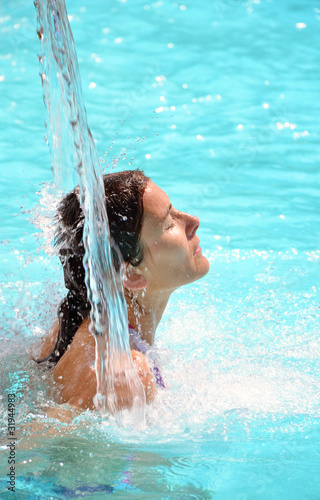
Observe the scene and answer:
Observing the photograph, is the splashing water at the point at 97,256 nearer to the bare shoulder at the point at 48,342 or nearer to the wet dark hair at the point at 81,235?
the wet dark hair at the point at 81,235

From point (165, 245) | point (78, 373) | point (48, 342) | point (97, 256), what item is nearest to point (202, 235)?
point (48, 342)

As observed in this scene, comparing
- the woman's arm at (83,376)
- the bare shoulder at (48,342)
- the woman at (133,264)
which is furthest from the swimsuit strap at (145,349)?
the bare shoulder at (48,342)

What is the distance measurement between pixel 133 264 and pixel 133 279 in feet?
0.19

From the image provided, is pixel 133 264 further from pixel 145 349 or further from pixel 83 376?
pixel 83 376

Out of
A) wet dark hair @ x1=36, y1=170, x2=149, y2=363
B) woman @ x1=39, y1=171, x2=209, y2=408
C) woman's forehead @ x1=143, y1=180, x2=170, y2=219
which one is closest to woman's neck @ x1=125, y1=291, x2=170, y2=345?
woman @ x1=39, y1=171, x2=209, y2=408

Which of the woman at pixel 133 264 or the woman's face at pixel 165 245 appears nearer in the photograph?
the woman at pixel 133 264

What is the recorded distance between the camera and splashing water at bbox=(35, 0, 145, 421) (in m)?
2.01

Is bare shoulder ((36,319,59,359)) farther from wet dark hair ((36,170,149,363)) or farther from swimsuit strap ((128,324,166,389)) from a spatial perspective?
swimsuit strap ((128,324,166,389))

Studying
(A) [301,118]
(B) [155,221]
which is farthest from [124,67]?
(B) [155,221]

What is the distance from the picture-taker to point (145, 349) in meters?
2.39

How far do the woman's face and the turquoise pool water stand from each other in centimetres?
43

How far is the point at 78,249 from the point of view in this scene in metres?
2.24

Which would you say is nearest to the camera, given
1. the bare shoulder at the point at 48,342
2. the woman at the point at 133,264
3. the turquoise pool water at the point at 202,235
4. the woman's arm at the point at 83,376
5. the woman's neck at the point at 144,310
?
the turquoise pool water at the point at 202,235

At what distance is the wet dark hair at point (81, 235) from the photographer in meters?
2.20
